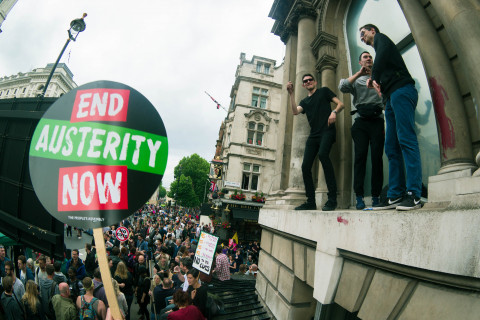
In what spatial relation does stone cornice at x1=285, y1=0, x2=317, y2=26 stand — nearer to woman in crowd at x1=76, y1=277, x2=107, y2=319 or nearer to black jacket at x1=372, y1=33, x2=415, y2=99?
black jacket at x1=372, y1=33, x2=415, y2=99

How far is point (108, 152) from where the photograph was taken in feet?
5.57

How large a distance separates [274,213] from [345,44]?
4149 mm

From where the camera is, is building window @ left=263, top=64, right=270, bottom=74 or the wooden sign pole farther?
building window @ left=263, top=64, right=270, bottom=74

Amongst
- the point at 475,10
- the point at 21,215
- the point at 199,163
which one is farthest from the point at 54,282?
the point at 199,163

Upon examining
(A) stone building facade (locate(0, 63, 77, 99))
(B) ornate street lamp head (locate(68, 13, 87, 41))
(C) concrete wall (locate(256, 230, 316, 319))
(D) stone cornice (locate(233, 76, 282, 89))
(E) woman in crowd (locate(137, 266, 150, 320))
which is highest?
(A) stone building facade (locate(0, 63, 77, 99))

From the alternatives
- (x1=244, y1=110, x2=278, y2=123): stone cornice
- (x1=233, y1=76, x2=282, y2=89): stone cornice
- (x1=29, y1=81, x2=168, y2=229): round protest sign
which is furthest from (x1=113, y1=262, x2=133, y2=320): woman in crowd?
(x1=233, y1=76, x2=282, y2=89): stone cornice

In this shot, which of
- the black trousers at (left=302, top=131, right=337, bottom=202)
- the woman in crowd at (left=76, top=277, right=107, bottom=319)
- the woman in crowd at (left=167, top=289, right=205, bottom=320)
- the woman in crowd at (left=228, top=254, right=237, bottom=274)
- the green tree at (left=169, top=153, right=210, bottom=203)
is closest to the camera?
the woman in crowd at (left=167, top=289, right=205, bottom=320)

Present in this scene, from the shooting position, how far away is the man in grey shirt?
348cm

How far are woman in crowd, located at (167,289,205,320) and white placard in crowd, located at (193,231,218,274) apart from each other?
1.96 m

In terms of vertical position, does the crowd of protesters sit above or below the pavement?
above

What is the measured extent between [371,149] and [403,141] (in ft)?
3.73

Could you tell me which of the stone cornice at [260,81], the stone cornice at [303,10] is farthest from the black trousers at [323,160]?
the stone cornice at [260,81]

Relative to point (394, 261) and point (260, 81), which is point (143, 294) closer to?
point (394, 261)

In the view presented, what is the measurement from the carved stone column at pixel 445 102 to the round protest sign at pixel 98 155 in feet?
8.40
